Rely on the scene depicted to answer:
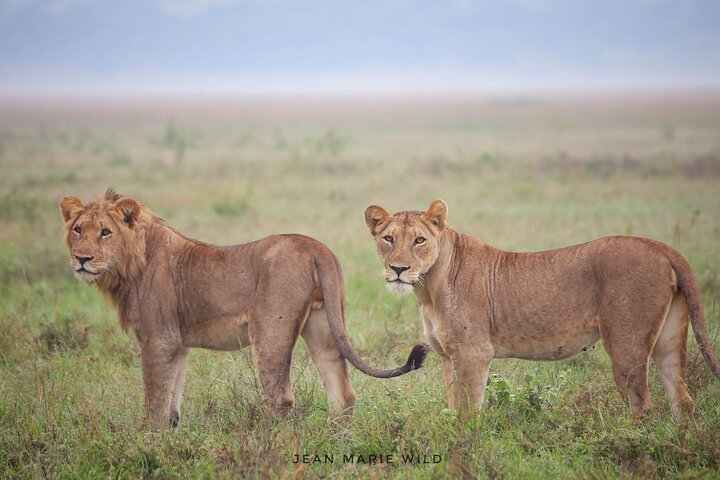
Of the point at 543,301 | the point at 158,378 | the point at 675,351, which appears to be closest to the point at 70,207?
the point at 158,378

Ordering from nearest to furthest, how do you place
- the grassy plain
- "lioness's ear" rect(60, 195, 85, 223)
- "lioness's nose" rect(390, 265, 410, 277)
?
the grassy plain → "lioness's nose" rect(390, 265, 410, 277) → "lioness's ear" rect(60, 195, 85, 223)

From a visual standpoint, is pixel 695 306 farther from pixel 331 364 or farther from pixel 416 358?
pixel 331 364

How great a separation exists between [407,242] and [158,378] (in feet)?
4.96

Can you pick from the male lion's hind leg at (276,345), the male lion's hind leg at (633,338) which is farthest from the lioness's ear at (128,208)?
the male lion's hind leg at (633,338)

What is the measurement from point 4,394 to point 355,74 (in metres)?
172

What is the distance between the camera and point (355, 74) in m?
175

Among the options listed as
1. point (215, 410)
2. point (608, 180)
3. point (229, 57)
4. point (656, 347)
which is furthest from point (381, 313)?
point (229, 57)

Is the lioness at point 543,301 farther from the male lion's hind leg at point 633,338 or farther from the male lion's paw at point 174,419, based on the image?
the male lion's paw at point 174,419

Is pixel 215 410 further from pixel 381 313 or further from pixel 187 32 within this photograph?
pixel 187 32

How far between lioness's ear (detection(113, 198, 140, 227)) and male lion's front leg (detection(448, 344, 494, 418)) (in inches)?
75.4

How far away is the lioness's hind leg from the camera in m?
4.83

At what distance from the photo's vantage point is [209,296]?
520 cm

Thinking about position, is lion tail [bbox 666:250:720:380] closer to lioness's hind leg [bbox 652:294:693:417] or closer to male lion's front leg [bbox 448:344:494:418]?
lioness's hind leg [bbox 652:294:693:417]

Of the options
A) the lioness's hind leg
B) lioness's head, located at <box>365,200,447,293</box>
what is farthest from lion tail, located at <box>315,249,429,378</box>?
the lioness's hind leg
